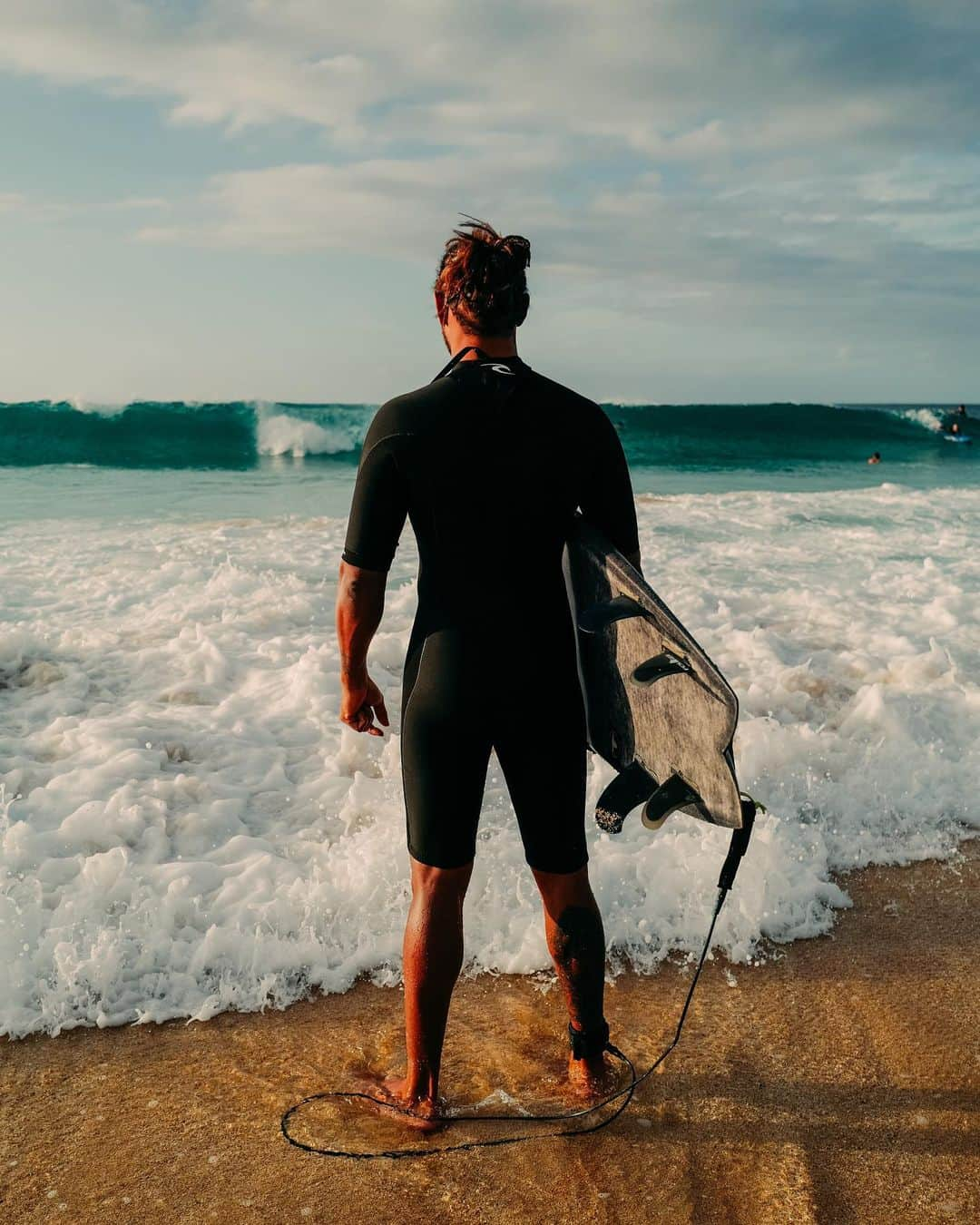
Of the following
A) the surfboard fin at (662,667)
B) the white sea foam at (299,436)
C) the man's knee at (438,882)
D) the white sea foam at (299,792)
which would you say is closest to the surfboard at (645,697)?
the surfboard fin at (662,667)

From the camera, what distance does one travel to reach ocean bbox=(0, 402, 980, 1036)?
310cm

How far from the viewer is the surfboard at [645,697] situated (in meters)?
2.14

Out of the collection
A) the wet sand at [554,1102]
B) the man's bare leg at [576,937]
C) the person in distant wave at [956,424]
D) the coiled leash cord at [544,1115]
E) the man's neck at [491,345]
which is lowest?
the wet sand at [554,1102]

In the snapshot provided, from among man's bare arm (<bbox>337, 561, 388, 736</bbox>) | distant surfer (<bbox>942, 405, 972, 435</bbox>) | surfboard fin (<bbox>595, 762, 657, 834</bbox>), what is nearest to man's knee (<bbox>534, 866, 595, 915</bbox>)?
surfboard fin (<bbox>595, 762, 657, 834</bbox>)

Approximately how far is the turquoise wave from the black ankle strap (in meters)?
19.8

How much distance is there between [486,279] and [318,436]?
943 inches

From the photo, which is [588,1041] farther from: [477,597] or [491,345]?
[491,345]

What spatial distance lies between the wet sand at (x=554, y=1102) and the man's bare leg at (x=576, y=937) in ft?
0.92

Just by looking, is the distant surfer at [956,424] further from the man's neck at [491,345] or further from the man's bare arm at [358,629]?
the man's bare arm at [358,629]

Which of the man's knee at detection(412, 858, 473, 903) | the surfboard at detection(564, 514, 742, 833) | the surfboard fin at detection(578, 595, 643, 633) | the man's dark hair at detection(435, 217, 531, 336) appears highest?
the man's dark hair at detection(435, 217, 531, 336)

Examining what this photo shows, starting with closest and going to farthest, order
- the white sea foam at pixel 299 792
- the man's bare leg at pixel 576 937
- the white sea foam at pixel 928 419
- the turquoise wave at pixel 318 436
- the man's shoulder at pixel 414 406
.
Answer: the man's shoulder at pixel 414 406 < the man's bare leg at pixel 576 937 < the white sea foam at pixel 299 792 < the turquoise wave at pixel 318 436 < the white sea foam at pixel 928 419

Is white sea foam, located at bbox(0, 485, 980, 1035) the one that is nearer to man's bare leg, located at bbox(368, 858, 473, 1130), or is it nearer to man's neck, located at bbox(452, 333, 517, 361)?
man's bare leg, located at bbox(368, 858, 473, 1130)

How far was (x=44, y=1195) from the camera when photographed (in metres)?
2.13

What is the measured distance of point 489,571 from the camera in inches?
85.4
